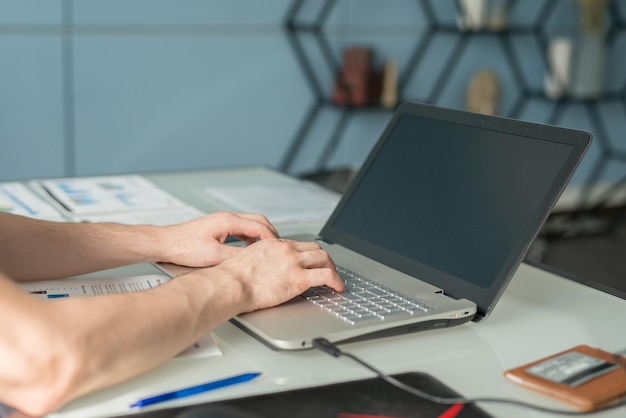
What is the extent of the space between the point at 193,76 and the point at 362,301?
2707mm

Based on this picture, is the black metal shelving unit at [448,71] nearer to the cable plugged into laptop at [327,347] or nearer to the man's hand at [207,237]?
the man's hand at [207,237]

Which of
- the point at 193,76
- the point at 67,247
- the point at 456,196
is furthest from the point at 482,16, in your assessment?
the point at 67,247

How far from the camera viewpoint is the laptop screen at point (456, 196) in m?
1.16

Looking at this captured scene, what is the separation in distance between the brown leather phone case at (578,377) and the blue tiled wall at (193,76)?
9.15 ft

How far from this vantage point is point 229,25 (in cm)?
372

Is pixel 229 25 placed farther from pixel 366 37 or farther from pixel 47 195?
pixel 47 195

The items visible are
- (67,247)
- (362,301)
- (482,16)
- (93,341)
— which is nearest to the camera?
(93,341)

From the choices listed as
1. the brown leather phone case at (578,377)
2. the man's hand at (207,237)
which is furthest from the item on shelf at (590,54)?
the brown leather phone case at (578,377)

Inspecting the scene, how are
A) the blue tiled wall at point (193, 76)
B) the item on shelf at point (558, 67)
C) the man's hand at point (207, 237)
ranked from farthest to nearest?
the item on shelf at point (558, 67) → the blue tiled wall at point (193, 76) → the man's hand at point (207, 237)

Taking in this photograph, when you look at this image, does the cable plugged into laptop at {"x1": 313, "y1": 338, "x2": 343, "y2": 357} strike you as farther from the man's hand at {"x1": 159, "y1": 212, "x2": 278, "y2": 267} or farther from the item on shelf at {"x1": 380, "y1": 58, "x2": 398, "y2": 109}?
the item on shelf at {"x1": 380, "y1": 58, "x2": 398, "y2": 109}

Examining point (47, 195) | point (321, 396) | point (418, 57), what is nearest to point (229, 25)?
point (418, 57)

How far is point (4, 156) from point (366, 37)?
1.78 metres

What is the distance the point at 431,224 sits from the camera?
129 cm

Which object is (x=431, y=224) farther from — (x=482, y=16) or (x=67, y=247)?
(x=482, y=16)
